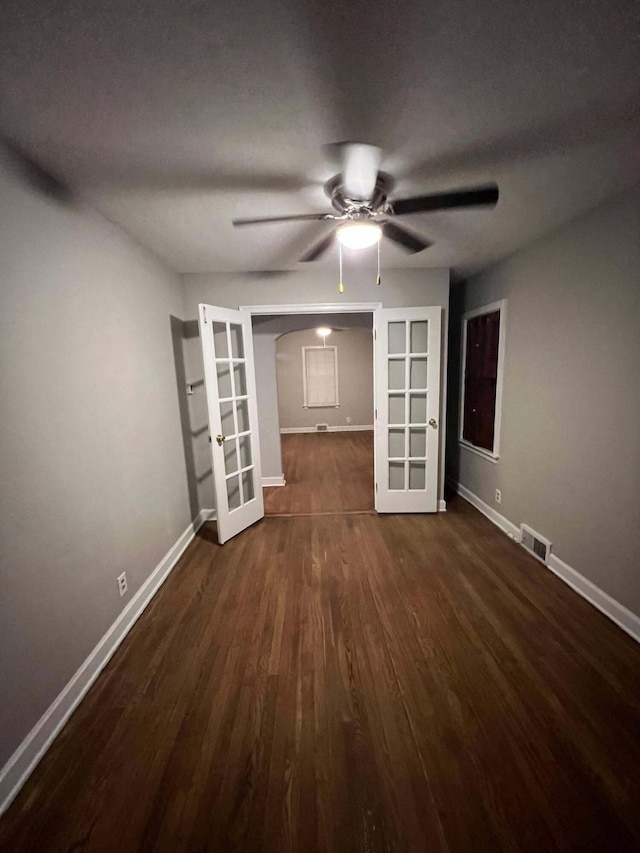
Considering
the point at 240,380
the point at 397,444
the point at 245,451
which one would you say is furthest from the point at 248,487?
the point at 397,444

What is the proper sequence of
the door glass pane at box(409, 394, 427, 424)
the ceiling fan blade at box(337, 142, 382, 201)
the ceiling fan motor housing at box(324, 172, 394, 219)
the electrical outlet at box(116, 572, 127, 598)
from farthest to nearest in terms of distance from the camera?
the door glass pane at box(409, 394, 427, 424), the electrical outlet at box(116, 572, 127, 598), the ceiling fan motor housing at box(324, 172, 394, 219), the ceiling fan blade at box(337, 142, 382, 201)

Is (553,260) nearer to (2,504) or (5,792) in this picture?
(2,504)

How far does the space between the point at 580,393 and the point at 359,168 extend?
1.86 metres

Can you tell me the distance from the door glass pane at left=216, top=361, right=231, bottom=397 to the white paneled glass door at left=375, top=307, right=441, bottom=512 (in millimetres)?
1387

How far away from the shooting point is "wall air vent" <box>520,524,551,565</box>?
7.68 ft

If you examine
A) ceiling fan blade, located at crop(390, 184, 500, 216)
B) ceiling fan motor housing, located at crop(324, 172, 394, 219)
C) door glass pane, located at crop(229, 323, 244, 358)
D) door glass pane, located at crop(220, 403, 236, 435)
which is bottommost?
door glass pane, located at crop(220, 403, 236, 435)

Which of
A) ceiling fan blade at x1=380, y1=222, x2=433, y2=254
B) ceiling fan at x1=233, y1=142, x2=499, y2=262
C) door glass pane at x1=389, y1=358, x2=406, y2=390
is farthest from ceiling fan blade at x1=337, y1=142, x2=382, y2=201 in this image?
door glass pane at x1=389, y1=358, x2=406, y2=390

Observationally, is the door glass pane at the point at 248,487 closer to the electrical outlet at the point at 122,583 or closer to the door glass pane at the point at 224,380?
the door glass pane at the point at 224,380

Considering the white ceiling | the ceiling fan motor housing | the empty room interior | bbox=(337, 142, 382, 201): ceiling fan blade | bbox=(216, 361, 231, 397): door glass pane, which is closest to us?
the white ceiling

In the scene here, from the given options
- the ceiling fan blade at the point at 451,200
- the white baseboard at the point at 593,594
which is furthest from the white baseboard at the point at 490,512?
the ceiling fan blade at the point at 451,200

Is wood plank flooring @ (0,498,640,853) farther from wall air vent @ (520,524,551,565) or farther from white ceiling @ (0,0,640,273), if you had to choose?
white ceiling @ (0,0,640,273)

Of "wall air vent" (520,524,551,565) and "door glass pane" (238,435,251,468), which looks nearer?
"wall air vent" (520,524,551,565)

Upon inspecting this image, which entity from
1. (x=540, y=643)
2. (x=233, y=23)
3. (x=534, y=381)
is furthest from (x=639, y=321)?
(x=233, y=23)

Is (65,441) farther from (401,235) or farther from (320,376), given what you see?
(320,376)
